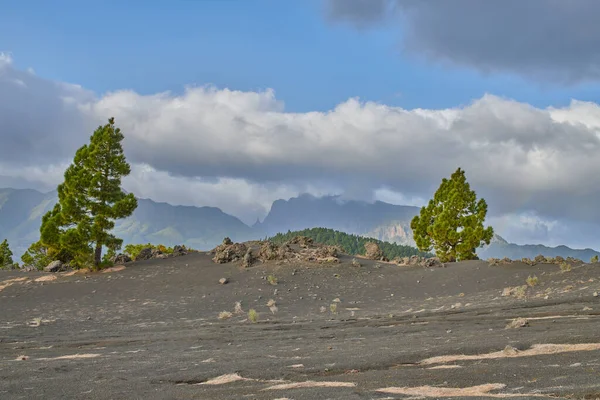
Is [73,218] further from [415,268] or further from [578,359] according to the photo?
[578,359]

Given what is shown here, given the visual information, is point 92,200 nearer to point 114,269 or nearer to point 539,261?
point 114,269

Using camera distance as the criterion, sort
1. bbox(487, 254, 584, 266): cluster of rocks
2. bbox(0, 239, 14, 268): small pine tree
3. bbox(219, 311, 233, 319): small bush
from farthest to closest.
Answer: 1. bbox(0, 239, 14, 268): small pine tree
2. bbox(487, 254, 584, 266): cluster of rocks
3. bbox(219, 311, 233, 319): small bush

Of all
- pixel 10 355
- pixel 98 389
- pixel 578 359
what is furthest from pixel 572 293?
pixel 10 355

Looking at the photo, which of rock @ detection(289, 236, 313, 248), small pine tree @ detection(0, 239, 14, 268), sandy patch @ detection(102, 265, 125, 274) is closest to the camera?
sandy patch @ detection(102, 265, 125, 274)

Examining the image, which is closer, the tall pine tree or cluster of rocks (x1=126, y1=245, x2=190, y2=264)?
the tall pine tree

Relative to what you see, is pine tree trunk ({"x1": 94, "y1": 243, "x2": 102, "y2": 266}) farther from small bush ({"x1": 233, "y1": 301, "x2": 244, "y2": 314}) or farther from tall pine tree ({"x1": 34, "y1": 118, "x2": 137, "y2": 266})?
small bush ({"x1": 233, "y1": 301, "x2": 244, "y2": 314})

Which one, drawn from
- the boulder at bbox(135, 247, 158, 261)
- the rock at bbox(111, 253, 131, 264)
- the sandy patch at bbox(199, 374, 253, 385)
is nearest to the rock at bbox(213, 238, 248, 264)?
the boulder at bbox(135, 247, 158, 261)

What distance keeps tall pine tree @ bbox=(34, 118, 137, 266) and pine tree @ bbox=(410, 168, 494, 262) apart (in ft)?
94.1

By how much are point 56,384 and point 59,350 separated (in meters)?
7.05

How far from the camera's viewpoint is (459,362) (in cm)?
1145

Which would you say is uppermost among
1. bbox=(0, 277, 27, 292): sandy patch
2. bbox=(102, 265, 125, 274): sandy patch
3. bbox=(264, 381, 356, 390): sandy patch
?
bbox=(102, 265, 125, 274): sandy patch

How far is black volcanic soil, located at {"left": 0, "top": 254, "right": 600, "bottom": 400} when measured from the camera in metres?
10.3

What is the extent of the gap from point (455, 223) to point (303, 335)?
3500cm

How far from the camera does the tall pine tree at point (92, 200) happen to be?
42750mm
